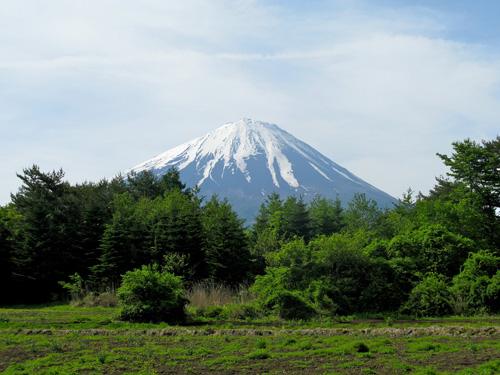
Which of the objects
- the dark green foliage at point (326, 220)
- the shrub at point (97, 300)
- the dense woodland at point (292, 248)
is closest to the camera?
the dense woodland at point (292, 248)

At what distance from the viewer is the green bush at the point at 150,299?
22203mm

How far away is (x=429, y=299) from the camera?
78.7 feet

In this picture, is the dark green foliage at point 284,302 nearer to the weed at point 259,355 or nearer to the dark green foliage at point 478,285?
the dark green foliage at point 478,285

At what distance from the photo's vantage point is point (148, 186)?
69750mm

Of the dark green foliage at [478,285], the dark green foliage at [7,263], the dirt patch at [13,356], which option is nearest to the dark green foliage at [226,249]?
the dark green foliage at [7,263]

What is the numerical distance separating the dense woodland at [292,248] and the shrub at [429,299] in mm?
47

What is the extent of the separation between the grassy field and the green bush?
→ 4.70 ft

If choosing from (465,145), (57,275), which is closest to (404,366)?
(465,145)

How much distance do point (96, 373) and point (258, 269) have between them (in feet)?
97.9

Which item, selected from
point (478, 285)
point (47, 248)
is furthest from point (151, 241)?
point (478, 285)

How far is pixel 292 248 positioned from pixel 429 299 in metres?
6.37

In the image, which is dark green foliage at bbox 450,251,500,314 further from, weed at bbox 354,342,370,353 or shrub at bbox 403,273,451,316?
weed at bbox 354,342,370,353

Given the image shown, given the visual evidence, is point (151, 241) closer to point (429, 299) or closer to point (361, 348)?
point (429, 299)

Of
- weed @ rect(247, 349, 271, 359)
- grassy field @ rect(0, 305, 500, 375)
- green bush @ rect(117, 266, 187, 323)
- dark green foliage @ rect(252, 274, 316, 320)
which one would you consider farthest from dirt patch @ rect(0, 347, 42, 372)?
dark green foliage @ rect(252, 274, 316, 320)
